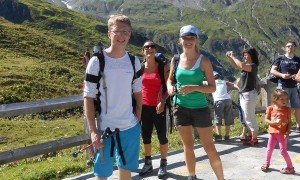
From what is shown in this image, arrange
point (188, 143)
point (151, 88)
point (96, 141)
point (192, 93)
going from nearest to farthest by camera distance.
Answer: point (96, 141), point (192, 93), point (188, 143), point (151, 88)

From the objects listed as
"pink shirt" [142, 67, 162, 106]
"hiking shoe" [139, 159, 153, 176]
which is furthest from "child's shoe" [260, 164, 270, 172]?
"pink shirt" [142, 67, 162, 106]

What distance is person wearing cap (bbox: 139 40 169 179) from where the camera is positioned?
291 inches

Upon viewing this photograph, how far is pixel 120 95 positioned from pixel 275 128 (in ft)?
12.4

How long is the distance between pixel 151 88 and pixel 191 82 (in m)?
1.37

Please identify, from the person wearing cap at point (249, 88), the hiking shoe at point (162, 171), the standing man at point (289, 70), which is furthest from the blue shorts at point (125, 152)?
the standing man at point (289, 70)

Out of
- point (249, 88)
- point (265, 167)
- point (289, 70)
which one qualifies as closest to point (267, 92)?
point (289, 70)

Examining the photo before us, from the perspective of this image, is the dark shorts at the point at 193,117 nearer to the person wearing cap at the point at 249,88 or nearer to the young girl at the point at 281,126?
the young girl at the point at 281,126

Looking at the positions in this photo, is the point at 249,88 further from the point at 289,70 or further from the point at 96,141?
the point at 96,141

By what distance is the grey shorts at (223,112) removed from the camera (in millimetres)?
10305

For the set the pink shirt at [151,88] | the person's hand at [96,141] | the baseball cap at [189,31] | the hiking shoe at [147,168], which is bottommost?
the hiking shoe at [147,168]

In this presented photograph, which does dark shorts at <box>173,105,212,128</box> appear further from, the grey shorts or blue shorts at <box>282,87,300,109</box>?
blue shorts at <box>282,87,300,109</box>

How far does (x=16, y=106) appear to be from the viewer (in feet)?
23.1

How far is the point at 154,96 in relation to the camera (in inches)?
295

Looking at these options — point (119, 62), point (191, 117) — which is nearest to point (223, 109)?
point (191, 117)
